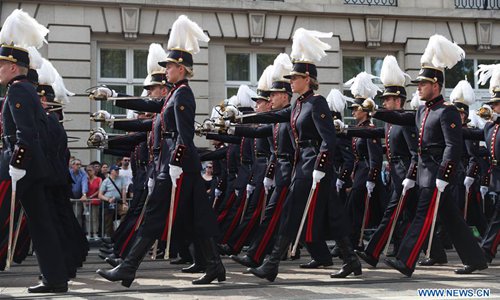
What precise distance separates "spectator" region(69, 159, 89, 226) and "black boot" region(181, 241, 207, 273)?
Result: 5748mm

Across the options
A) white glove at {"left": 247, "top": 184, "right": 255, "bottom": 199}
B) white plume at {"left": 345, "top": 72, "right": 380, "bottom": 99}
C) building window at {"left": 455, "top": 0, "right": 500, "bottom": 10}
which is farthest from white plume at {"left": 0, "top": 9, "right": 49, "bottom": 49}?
building window at {"left": 455, "top": 0, "right": 500, "bottom": 10}

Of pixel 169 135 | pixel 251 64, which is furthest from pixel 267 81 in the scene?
pixel 251 64

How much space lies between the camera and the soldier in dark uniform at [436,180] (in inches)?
324

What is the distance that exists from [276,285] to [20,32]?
3.30 metres

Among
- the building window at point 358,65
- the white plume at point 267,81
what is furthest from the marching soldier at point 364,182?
the building window at point 358,65

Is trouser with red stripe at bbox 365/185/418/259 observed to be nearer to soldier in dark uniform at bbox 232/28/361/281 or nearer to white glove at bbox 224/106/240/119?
soldier in dark uniform at bbox 232/28/361/281

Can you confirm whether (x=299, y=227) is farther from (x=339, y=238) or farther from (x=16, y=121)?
(x=16, y=121)

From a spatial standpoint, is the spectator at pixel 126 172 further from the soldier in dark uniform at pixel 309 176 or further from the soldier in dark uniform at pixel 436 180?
the soldier in dark uniform at pixel 436 180

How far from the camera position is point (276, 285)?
25.8 feet

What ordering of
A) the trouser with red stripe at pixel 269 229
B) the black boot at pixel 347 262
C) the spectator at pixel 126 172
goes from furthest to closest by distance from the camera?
1. the spectator at pixel 126 172
2. the trouser with red stripe at pixel 269 229
3. the black boot at pixel 347 262

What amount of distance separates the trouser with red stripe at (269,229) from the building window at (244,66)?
1179 centimetres

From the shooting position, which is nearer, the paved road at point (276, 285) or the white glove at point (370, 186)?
the paved road at point (276, 285)

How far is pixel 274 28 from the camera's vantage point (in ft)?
66.8

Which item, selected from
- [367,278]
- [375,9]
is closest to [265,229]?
[367,278]
